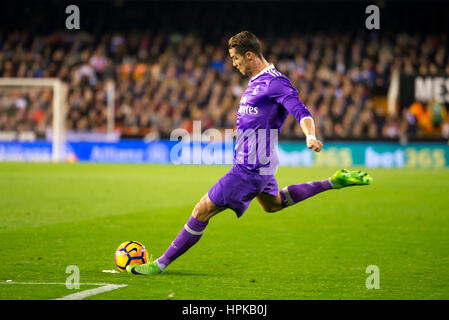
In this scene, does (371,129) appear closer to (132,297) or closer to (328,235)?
(328,235)

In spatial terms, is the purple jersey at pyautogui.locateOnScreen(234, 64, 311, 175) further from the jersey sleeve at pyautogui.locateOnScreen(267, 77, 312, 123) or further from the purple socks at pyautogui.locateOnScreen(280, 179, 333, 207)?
the purple socks at pyautogui.locateOnScreen(280, 179, 333, 207)

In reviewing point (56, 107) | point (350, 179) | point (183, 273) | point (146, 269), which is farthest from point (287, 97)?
point (56, 107)

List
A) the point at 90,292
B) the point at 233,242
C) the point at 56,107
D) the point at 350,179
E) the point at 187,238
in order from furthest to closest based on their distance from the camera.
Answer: the point at 56,107
the point at 233,242
the point at 350,179
the point at 187,238
the point at 90,292

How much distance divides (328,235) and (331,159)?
660 inches

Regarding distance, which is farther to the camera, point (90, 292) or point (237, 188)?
point (237, 188)

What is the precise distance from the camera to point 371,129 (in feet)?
86.1

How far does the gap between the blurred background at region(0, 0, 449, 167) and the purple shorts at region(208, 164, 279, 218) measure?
64.7 feet

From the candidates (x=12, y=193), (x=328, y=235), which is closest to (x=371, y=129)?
(x=12, y=193)

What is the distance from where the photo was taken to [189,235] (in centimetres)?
614

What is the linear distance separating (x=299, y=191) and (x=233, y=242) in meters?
1.87

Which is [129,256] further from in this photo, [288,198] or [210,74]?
[210,74]

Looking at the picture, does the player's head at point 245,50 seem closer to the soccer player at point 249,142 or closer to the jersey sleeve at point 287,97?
the soccer player at point 249,142

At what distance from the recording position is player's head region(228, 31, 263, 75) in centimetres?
596

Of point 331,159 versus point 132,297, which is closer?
point 132,297
